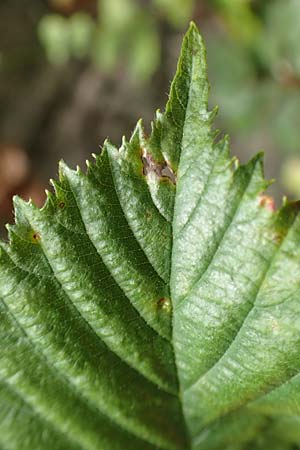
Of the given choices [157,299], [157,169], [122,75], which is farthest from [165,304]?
[122,75]

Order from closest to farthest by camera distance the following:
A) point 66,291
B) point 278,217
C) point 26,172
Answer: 1. point 278,217
2. point 66,291
3. point 26,172

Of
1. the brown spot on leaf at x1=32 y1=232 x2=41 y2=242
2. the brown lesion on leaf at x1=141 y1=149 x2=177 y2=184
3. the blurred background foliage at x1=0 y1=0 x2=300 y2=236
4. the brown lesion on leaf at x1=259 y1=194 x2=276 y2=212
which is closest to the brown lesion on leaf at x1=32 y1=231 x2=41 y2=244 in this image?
the brown spot on leaf at x1=32 y1=232 x2=41 y2=242

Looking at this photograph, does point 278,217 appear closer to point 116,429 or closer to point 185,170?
point 185,170

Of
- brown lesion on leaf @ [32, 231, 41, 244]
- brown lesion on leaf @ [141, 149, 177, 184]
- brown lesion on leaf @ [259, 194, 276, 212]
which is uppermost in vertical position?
brown lesion on leaf @ [32, 231, 41, 244]

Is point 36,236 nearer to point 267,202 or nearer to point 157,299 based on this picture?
point 157,299

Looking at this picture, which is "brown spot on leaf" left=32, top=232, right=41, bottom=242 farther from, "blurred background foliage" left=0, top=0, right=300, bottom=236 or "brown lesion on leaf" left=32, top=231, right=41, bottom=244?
"blurred background foliage" left=0, top=0, right=300, bottom=236

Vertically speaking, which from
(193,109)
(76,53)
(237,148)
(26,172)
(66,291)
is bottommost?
(66,291)

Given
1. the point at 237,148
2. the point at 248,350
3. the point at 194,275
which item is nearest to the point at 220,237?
the point at 194,275
